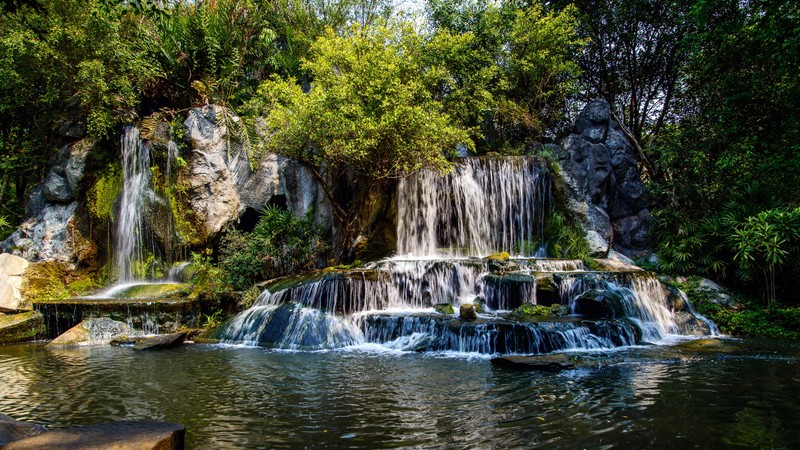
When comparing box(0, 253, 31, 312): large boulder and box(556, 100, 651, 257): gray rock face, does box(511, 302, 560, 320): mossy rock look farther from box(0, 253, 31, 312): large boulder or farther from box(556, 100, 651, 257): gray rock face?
box(0, 253, 31, 312): large boulder

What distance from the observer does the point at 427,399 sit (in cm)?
557

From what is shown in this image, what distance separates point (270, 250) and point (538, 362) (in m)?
9.16

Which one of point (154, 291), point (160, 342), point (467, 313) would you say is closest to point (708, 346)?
point (467, 313)

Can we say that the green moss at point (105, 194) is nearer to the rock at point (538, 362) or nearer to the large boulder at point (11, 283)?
the large boulder at point (11, 283)

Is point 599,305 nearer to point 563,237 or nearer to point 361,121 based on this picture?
point 563,237

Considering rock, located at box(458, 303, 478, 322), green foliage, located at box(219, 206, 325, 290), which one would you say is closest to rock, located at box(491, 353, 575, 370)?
rock, located at box(458, 303, 478, 322)

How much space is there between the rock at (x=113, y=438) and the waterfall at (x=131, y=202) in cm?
1343

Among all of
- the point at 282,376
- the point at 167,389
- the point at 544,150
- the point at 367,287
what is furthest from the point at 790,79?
the point at 167,389

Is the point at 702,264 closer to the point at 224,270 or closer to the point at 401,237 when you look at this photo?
the point at 401,237

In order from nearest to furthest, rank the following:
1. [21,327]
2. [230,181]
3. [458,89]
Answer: [21,327]
[230,181]
[458,89]

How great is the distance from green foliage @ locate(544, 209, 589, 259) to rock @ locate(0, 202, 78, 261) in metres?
15.8

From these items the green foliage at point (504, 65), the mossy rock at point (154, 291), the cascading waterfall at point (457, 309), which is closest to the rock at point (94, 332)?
the mossy rock at point (154, 291)

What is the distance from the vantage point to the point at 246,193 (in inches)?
659

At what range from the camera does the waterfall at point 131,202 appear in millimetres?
15648
